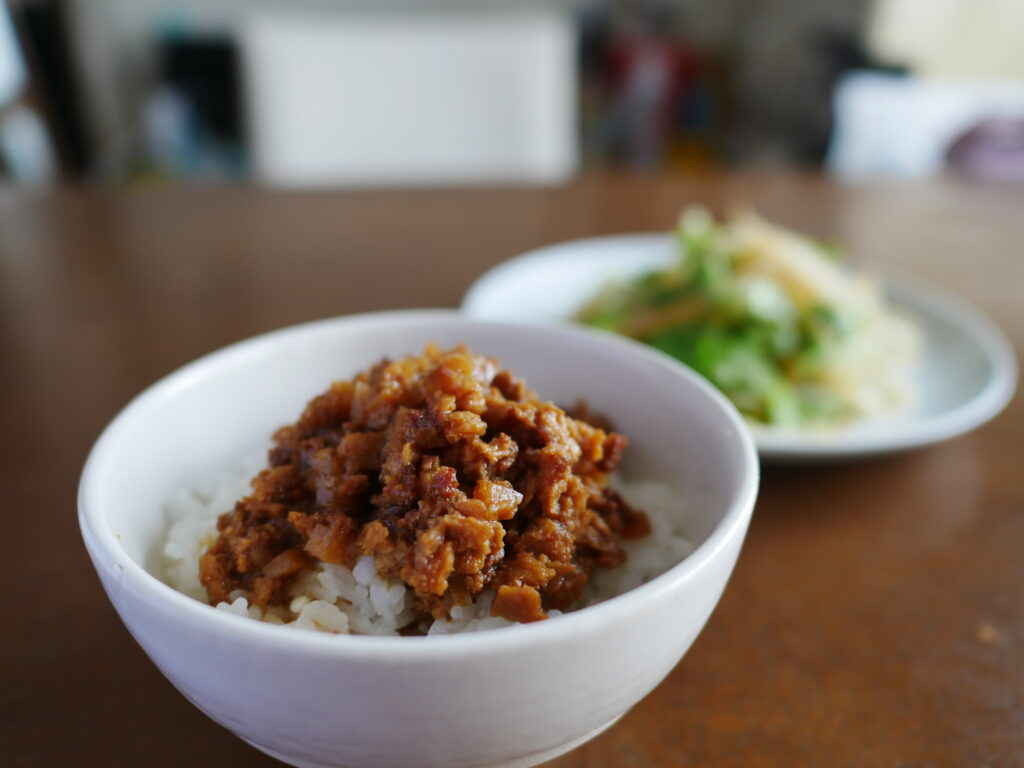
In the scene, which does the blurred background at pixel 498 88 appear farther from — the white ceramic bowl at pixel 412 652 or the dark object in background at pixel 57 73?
the white ceramic bowl at pixel 412 652

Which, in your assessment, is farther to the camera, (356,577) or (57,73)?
(57,73)

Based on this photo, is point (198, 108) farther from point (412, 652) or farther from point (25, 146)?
point (412, 652)

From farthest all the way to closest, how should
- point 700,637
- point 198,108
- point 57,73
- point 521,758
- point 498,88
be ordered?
1. point 57,73
2. point 198,108
3. point 498,88
4. point 700,637
5. point 521,758

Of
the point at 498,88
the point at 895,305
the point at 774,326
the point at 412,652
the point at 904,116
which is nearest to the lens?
the point at 412,652

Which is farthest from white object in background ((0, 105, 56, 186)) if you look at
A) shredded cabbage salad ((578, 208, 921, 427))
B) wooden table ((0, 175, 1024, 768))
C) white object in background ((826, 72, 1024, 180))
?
white object in background ((826, 72, 1024, 180))

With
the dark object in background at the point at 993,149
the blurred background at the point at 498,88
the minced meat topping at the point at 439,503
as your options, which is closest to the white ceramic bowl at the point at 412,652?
the minced meat topping at the point at 439,503

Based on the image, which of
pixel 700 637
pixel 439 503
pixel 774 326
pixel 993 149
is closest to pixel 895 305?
pixel 774 326
